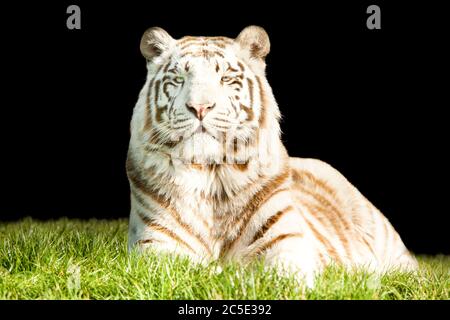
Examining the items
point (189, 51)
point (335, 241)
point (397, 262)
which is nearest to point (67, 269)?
point (189, 51)

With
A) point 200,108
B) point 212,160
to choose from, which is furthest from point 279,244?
point 200,108

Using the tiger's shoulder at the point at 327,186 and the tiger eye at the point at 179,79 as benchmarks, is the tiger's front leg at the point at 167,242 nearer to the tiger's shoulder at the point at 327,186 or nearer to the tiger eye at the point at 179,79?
the tiger eye at the point at 179,79

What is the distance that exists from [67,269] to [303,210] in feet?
4.73

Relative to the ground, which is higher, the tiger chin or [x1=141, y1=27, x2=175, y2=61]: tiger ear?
[x1=141, y1=27, x2=175, y2=61]: tiger ear

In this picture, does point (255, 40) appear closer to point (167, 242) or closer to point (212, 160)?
point (212, 160)

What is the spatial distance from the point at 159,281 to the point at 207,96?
2.86ft

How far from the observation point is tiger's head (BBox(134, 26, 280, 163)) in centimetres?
339

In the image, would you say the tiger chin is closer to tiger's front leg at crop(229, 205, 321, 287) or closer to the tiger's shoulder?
tiger's front leg at crop(229, 205, 321, 287)

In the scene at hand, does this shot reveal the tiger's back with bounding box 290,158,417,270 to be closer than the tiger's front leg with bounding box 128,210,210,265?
No

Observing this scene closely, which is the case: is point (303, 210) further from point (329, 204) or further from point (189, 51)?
point (189, 51)

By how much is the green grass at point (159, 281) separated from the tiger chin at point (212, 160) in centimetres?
16

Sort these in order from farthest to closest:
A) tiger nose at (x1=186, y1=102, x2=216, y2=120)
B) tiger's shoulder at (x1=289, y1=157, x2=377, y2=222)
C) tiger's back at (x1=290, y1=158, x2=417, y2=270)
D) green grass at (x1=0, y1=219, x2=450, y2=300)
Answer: tiger's shoulder at (x1=289, y1=157, x2=377, y2=222), tiger's back at (x1=290, y1=158, x2=417, y2=270), tiger nose at (x1=186, y1=102, x2=216, y2=120), green grass at (x1=0, y1=219, x2=450, y2=300)

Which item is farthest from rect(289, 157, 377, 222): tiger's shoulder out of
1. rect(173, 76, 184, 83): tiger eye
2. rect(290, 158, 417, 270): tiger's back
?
rect(173, 76, 184, 83): tiger eye

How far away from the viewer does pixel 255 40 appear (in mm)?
3668
